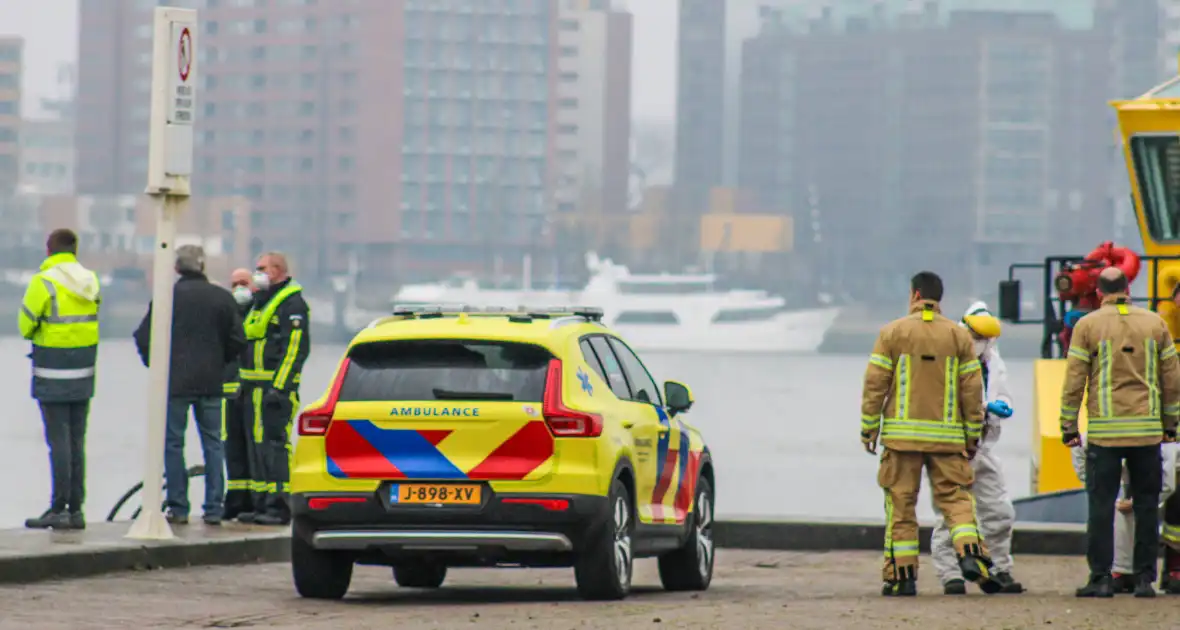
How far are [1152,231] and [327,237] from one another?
6700 inches

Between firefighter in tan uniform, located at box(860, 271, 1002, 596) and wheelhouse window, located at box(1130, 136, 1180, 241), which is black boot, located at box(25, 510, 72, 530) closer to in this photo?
firefighter in tan uniform, located at box(860, 271, 1002, 596)

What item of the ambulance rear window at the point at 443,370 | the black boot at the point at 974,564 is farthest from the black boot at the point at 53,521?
the black boot at the point at 974,564

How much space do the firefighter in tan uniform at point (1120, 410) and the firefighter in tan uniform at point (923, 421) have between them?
53cm

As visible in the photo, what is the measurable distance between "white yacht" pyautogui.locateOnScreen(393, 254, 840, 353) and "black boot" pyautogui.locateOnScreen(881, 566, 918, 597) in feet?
540

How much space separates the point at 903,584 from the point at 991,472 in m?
1.08

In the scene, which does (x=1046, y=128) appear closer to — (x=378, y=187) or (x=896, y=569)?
(x=378, y=187)

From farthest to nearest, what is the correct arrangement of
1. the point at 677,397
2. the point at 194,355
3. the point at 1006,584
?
the point at 194,355 → the point at 677,397 → the point at 1006,584

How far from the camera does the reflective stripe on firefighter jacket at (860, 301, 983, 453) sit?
10367 mm

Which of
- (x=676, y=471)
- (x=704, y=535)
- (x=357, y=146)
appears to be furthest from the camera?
(x=357, y=146)

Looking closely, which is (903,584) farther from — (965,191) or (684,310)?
(965,191)

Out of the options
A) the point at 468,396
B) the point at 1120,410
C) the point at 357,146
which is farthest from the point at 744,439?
the point at 357,146

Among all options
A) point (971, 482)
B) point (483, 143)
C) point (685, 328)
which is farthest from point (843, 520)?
point (483, 143)

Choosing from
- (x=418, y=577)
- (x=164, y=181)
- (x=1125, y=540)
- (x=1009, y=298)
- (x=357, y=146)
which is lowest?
(x=418, y=577)

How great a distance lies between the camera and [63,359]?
12617 mm
